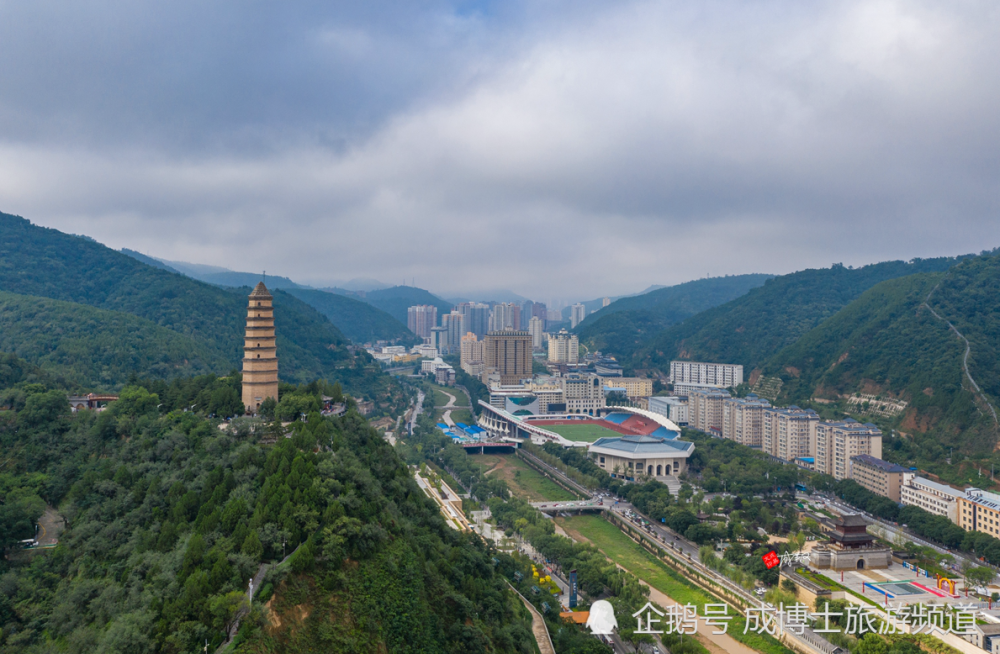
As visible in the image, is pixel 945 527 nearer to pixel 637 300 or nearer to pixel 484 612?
pixel 484 612

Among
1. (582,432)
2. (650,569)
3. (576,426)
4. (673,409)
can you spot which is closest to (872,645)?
(650,569)

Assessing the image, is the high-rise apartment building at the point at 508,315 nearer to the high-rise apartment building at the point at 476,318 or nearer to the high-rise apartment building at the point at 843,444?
the high-rise apartment building at the point at 476,318

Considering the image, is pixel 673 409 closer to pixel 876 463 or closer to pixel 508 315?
pixel 876 463

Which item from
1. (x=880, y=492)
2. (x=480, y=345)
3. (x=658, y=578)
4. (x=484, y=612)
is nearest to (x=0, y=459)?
(x=484, y=612)

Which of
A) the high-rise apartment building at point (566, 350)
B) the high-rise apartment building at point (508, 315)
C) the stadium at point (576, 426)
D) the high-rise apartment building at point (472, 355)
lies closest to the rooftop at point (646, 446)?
the stadium at point (576, 426)

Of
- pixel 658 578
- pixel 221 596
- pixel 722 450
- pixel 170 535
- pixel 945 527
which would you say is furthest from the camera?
pixel 722 450

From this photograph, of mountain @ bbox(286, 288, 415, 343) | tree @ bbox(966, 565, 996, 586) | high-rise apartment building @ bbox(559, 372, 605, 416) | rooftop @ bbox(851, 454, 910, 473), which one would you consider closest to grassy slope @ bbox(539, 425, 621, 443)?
high-rise apartment building @ bbox(559, 372, 605, 416)

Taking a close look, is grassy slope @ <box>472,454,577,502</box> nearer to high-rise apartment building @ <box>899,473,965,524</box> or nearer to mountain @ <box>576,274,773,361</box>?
high-rise apartment building @ <box>899,473,965,524</box>
